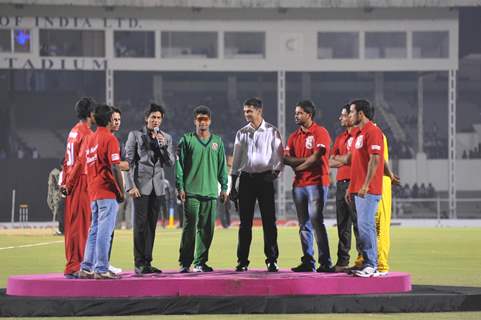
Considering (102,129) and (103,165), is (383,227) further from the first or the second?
(102,129)

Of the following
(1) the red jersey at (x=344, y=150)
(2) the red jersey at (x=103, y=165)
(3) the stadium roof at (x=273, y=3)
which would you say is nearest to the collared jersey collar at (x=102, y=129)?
(2) the red jersey at (x=103, y=165)

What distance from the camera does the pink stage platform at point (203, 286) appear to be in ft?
43.7

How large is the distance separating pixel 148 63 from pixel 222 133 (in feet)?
22.7

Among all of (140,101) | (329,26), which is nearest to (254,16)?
(329,26)

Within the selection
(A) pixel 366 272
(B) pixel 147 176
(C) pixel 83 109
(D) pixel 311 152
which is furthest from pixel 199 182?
(A) pixel 366 272

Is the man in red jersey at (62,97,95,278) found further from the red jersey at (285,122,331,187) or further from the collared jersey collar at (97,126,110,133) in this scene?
the red jersey at (285,122,331,187)

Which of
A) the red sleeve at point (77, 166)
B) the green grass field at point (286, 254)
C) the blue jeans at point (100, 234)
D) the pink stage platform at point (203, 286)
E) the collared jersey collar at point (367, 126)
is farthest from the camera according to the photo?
the green grass field at point (286, 254)

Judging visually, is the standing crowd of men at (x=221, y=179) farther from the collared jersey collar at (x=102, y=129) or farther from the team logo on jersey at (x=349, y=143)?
the collared jersey collar at (x=102, y=129)

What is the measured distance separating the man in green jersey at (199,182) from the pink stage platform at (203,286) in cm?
120

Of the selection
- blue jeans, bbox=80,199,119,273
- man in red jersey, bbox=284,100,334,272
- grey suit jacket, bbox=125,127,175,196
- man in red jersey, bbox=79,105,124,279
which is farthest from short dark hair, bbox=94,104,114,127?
man in red jersey, bbox=284,100,334,272

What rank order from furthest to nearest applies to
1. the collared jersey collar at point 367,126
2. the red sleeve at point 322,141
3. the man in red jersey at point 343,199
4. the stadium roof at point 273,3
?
the stadium roof at point 273,3
the man in red jersey at point 343,199
the red sleeve at point 322,141
the collared jersey collar at point 367,126

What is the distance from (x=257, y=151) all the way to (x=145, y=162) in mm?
1392

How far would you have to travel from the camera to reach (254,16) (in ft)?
163

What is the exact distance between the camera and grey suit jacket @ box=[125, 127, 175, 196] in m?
14.7
